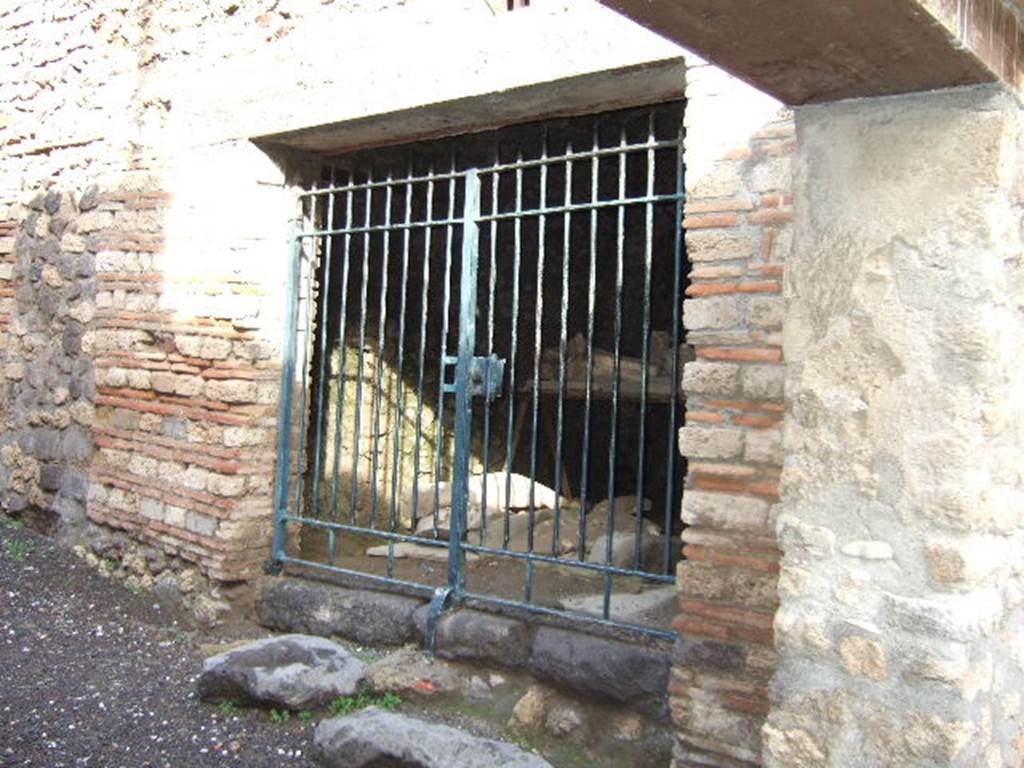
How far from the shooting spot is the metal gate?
4.03m

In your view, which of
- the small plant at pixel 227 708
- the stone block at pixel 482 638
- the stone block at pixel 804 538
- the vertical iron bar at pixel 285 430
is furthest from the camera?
the vertical iron bar at pixel 285 430

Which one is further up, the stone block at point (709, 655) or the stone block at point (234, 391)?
the stone block at point (234, 391)

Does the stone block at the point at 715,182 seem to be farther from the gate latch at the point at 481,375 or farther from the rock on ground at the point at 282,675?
the rock on ground at the point at 282,675

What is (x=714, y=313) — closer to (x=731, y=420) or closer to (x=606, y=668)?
(x=731, y=420)

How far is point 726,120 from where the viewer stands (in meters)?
3.21

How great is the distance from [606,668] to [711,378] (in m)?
1.18

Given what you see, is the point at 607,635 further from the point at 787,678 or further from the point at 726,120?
the point at 726,120

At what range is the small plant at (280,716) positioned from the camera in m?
3.62

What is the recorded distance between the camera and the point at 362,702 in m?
3.76

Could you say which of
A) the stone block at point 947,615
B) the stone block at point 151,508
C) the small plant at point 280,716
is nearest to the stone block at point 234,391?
the stone block at point 151,508

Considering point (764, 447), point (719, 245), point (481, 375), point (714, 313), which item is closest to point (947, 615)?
point (764, 447)

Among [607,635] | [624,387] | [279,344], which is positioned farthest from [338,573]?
[624,387]

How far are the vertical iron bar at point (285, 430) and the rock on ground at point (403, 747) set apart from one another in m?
1.57

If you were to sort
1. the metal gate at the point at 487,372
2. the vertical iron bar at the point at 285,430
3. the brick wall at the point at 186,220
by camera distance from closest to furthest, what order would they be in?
the metal gate at the point at 487,372
the brick wall at the point at 186,220
the vertical iron bar at the point at 285,430
